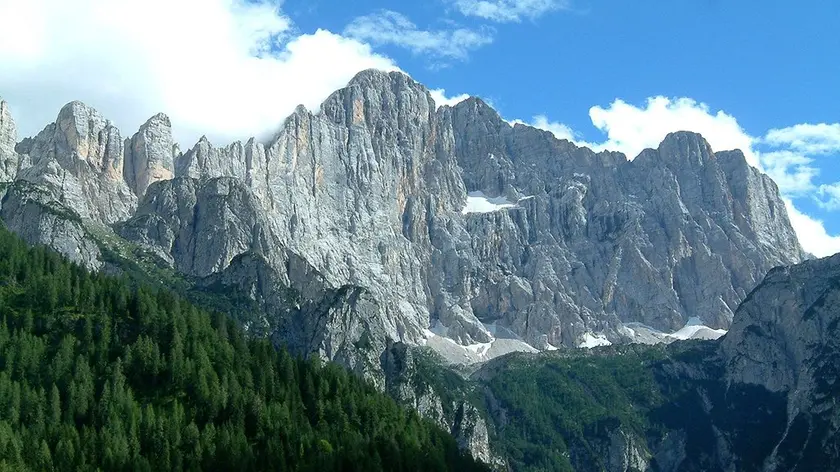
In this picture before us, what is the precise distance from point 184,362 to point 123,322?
650 inches

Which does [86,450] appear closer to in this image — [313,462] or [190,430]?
[190,430]

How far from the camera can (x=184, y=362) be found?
167 m

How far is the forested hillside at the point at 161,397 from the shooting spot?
141750 mm

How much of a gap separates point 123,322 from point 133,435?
125 ft

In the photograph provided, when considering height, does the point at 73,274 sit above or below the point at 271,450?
above

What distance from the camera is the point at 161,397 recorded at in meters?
160

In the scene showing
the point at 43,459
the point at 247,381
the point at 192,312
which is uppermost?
the point at 192,312

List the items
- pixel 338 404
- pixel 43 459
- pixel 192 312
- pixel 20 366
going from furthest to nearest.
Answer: pixel 192 312
pixel 338 404
pixel 20 366
pixel 43 459

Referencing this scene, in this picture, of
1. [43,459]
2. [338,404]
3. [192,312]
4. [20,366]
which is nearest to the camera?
[43,459]

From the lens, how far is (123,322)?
178125 millimetres

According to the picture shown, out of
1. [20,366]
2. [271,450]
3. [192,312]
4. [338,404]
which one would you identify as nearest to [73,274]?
[192,312]

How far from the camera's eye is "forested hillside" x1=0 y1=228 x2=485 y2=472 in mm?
141750

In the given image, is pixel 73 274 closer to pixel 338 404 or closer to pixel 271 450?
pixel 338 404

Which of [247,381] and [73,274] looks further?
[73,274]
